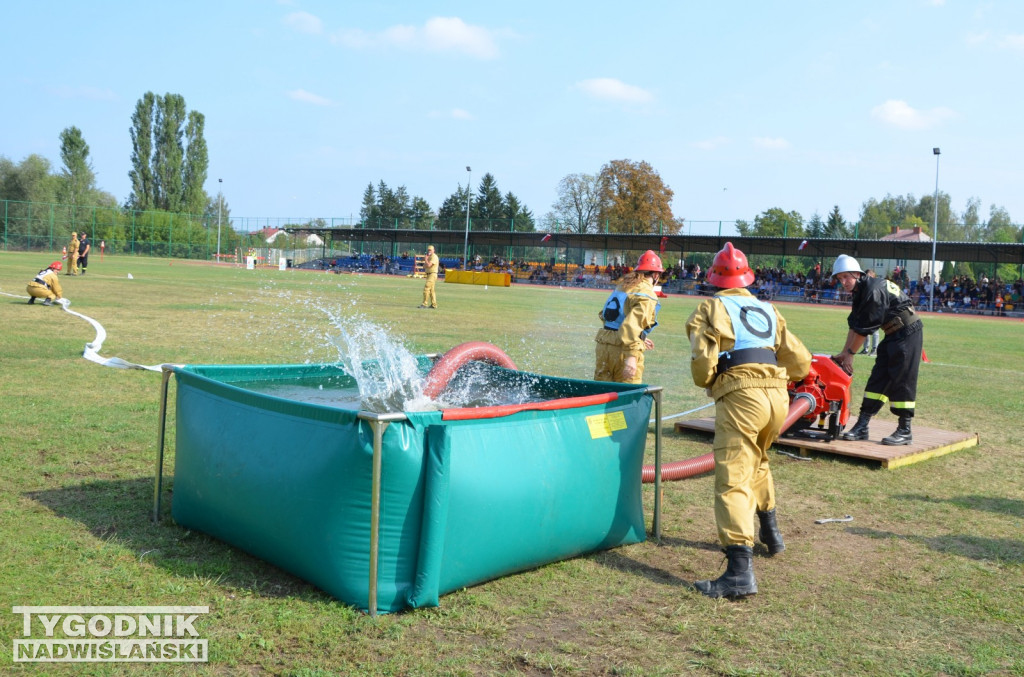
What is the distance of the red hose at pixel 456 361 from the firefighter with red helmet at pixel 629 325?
131 centimetres

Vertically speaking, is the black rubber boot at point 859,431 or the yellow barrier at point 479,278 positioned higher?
the yellow barrier at point 479,278

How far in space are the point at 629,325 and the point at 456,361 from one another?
1.93 metres

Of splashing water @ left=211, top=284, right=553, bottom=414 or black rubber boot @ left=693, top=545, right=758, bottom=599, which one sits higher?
splashing water @ left=211, top=284, right=553, bottom=414

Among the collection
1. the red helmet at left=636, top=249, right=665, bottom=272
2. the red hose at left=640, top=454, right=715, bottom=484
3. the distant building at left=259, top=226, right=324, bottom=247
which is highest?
the distant building at left=259, top=226, right=324, bottom=247

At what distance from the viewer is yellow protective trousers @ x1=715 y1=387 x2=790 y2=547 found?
4.79 meters

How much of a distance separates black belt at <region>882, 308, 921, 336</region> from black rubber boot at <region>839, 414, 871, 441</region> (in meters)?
0.93

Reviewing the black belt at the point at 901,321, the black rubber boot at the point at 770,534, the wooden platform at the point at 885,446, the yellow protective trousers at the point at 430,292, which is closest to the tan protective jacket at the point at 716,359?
the black rubber boot at the point at 770,534

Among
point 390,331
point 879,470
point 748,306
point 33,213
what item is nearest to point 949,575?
point 748,306

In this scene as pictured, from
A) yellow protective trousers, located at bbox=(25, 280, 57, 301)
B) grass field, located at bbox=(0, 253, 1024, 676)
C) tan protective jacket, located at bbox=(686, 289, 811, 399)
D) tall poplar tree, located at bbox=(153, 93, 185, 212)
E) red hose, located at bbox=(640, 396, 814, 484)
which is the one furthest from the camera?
tall poplar tree, located at bbox=(153, 93, 185, 212)

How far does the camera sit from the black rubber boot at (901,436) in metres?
8.48

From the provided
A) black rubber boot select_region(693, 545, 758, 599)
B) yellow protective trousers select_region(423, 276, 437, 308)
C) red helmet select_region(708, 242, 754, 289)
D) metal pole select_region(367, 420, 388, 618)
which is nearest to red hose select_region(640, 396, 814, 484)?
black rubber boot select_region(693, 545, 758, 599)

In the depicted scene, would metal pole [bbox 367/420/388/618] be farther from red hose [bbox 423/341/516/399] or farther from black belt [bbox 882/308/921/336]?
black belt [bbox 882/308/921/336]

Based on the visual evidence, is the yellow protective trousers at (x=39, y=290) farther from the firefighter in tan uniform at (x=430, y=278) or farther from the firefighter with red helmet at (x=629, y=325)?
the firefighter with red helmet at (x=629, y=325)

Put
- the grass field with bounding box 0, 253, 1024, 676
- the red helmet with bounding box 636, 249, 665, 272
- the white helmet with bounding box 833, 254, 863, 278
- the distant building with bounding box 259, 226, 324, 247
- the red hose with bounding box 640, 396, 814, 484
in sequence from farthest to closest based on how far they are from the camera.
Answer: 1. the distant building with bounding box 259, 226, 324, 247
2. the white helmet with bounding box 833, 254, 863, 278
3. the red helmet with bounding box 636, 249, 665, 272
4. the red hose with bounding box 640, 396, 814, 484
5. the grass field with bounding box 0, 253, 1024, 676
